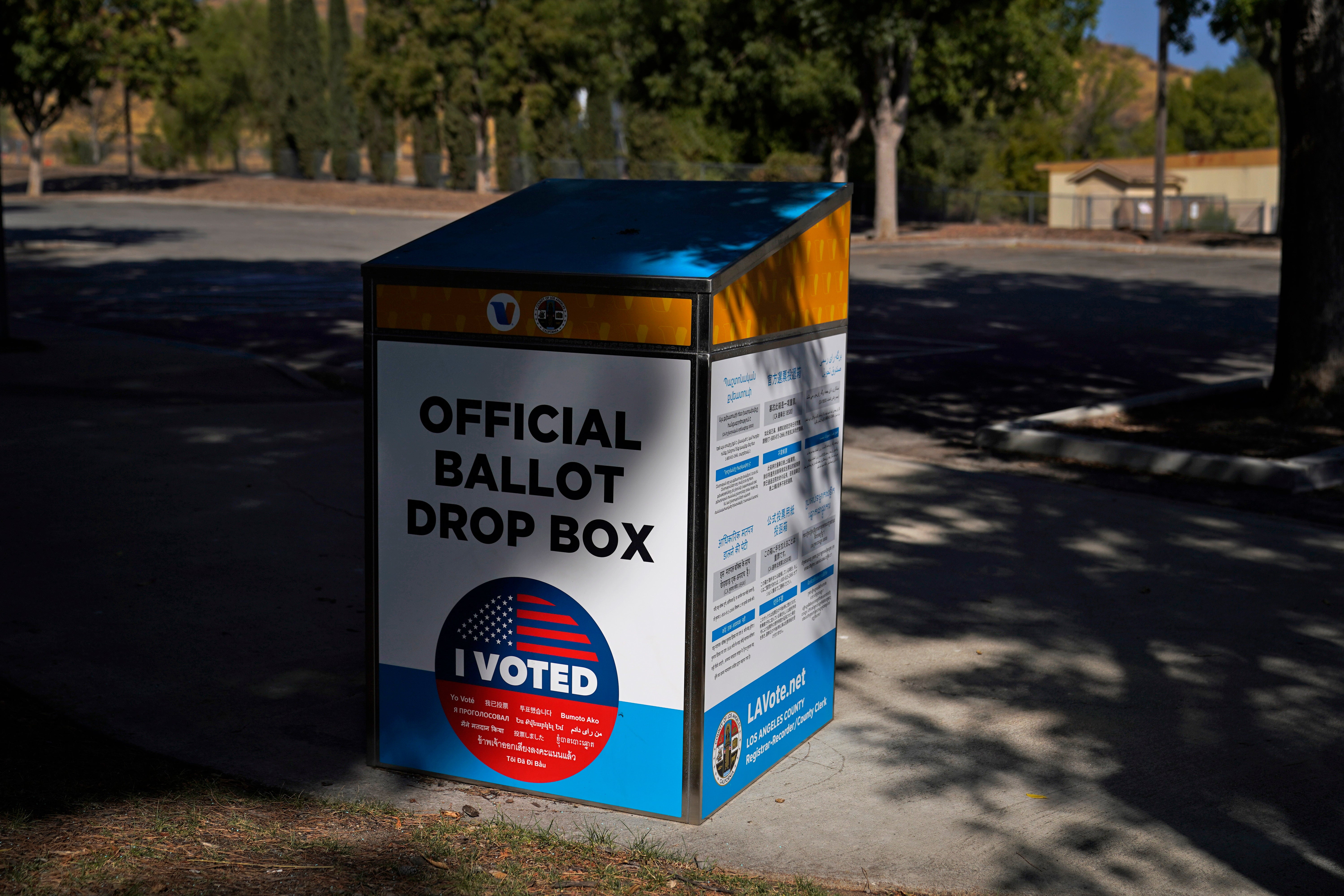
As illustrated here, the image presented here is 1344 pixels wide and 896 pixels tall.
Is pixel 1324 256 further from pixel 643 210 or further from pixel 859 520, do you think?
pixel 643 210

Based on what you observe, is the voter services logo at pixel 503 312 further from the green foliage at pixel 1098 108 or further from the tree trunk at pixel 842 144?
the green foliage at pixel 1098 108

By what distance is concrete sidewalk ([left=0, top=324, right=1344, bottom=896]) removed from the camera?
12.9ft

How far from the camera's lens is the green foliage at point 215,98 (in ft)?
270

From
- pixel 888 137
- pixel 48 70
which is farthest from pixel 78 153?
pixel 888 137

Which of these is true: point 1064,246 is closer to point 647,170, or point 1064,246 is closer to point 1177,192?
point 647,170

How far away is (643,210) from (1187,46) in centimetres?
3943

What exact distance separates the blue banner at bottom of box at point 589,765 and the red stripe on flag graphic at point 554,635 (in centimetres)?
23

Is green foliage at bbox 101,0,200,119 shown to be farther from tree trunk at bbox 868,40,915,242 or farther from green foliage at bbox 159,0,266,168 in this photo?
green foliage at bbox 159,0,266,168

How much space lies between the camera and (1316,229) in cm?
1034

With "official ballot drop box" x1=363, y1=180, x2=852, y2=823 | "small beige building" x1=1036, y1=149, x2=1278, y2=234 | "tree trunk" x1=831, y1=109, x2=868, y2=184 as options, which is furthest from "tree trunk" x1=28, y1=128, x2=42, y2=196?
"official ballot drop box" x1=363, y1=180, x2=852, y2=823

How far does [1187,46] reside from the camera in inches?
1531

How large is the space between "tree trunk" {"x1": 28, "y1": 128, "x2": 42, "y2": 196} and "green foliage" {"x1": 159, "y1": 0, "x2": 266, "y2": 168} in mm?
25333

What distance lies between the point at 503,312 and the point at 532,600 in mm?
889

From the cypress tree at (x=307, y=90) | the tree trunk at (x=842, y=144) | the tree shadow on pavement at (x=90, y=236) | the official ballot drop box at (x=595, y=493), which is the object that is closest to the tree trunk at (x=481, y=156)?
the cypress tree at (x=307, y=90)
